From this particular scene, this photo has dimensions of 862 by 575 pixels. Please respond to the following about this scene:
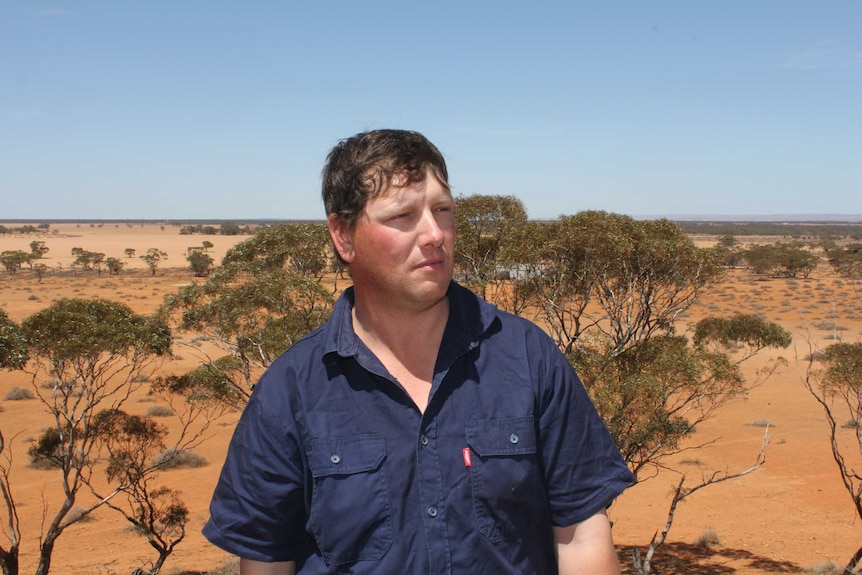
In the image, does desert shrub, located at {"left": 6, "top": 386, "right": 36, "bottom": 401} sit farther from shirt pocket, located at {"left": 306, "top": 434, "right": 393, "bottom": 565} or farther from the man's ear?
shirt pocket, located at {"left": 306, "top": 434, "right": 393, "bottom": 565}

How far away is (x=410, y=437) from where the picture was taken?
5.90ft

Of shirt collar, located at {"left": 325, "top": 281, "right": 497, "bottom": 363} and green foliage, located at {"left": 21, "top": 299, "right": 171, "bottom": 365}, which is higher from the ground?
shirt collar, located at {"left": 325, "top": 281, "right": 497, "bottom": 363}

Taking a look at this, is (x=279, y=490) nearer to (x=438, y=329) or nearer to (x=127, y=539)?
(x=438, y=329)

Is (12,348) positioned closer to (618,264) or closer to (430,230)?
(618,264)

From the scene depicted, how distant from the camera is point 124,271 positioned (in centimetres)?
6241

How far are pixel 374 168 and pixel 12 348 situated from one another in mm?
9143

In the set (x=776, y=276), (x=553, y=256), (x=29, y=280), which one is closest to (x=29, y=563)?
(x=553, y=256)

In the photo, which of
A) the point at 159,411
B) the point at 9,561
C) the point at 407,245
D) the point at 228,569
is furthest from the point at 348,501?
the point at 159,411

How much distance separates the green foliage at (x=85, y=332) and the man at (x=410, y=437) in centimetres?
899

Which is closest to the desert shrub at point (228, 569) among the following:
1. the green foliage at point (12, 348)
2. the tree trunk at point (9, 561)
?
the tree trunk at point (9, 561)

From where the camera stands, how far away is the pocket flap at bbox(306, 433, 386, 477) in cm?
175

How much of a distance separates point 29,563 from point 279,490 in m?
12.3

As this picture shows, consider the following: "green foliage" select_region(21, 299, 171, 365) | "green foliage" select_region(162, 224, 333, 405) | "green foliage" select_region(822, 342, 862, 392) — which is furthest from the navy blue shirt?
"green foliage" select_region(822, 342, 862, 392)

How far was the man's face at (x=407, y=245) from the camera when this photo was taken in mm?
1858
